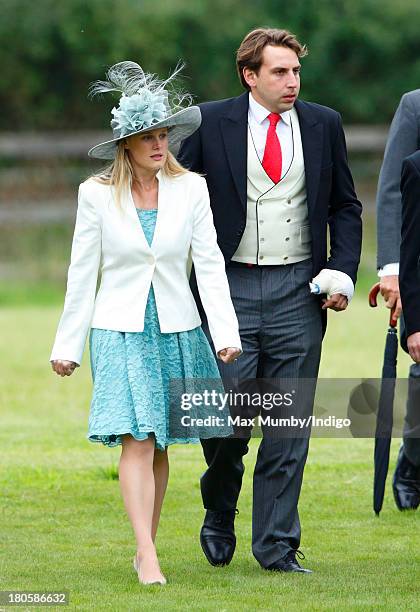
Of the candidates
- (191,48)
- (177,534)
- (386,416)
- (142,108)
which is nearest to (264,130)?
(142,108)

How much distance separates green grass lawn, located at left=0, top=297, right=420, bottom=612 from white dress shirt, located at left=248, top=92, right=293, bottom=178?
147cm

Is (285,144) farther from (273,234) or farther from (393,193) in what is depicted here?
(393,193)

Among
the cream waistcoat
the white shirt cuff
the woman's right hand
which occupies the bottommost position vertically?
the woman's right hand

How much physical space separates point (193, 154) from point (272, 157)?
303mm

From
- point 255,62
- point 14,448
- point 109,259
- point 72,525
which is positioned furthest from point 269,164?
point 14,448

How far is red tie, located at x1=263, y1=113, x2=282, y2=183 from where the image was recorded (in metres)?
5.73

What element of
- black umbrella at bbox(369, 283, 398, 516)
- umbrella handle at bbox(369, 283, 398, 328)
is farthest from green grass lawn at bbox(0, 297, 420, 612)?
umbrella handle at bbox(369, 283, 398, 328)

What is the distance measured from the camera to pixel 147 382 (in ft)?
17.6

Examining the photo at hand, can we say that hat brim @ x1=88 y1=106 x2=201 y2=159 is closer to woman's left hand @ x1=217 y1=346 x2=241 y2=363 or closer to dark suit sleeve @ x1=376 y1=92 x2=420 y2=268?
woman's left hand @ x1=217 y1=346 x2=241 y2=363

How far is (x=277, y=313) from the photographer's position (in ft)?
18.8

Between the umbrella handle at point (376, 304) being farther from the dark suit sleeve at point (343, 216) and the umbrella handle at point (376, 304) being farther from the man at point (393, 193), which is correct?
the dark suit sleeve at point (343, 216)

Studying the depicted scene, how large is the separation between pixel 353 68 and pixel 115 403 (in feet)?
87.3

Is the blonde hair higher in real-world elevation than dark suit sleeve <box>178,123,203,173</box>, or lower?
lower

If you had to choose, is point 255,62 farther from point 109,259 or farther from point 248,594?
point 248,594
